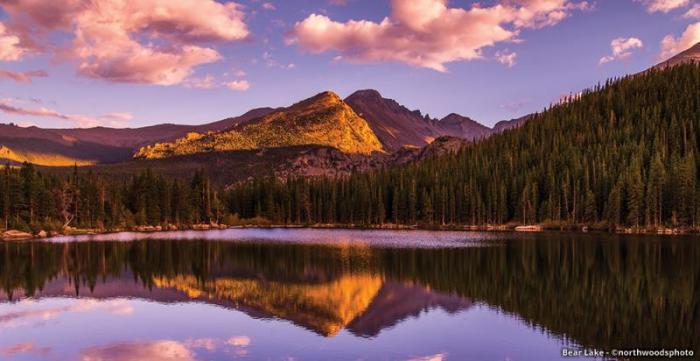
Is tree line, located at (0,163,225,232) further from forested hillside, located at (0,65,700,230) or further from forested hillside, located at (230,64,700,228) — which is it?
forested hillside, located at (230,64,700,228)

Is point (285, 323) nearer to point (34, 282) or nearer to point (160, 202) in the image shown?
point (34, 282)

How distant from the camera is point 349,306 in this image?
147ft

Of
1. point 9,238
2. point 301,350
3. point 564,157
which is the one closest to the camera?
point 301,350

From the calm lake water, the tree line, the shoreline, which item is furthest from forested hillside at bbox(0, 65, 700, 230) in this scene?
the calm lake water

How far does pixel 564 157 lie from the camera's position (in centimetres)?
18538

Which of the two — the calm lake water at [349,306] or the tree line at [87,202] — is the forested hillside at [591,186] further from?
the tree line at [87,202]

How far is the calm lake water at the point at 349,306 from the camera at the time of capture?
106ft

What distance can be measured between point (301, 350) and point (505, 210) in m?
150

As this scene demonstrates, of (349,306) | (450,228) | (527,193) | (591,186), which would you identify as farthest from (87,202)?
(591,186)

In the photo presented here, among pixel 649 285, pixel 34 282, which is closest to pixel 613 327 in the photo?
pixel 649 285

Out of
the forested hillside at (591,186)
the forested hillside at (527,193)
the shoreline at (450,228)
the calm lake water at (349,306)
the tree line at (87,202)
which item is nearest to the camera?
the calm lake water at (349,306)

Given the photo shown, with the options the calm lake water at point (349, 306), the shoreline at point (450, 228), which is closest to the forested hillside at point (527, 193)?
the shoreline at point (450, 228)

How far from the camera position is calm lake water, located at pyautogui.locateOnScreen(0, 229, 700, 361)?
3228 centimetres

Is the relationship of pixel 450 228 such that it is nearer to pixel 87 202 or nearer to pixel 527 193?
pixel 527 193
